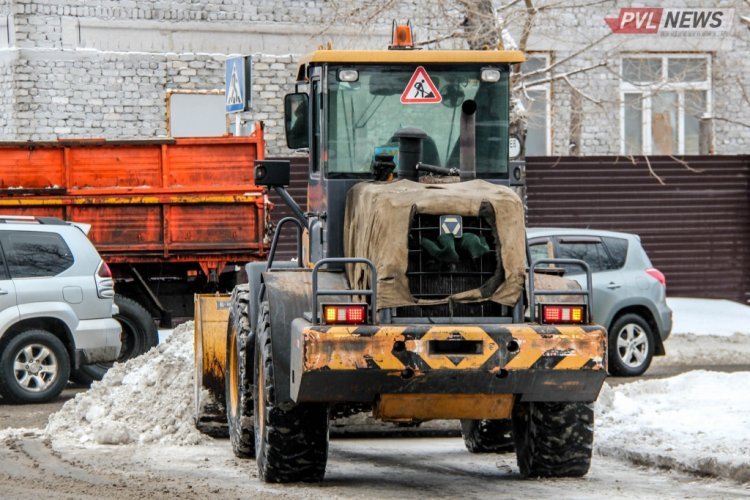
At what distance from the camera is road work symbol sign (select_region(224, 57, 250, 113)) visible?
17.5 m

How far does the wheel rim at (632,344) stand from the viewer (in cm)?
1669

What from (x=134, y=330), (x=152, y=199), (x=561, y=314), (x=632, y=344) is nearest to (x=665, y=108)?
(x=632, y=344)

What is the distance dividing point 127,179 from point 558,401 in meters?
10.4

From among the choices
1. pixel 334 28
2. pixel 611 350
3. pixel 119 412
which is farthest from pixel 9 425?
pixel 334 28

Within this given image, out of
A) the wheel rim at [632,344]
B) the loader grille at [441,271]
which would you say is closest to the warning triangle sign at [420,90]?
the loader grille at [441,271]

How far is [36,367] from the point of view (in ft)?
47.2

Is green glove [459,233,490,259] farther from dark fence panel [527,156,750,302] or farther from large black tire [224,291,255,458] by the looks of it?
dark fence panel [527,156,750,302]

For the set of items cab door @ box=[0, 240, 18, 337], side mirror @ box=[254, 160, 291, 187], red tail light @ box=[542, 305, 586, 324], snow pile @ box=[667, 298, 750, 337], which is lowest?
snow pile @ box=[667, 298, 750, 337]

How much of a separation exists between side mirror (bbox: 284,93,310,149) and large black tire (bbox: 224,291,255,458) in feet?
3.61

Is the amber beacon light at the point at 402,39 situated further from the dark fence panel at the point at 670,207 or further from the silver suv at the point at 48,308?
the dark fence panel at the point at 670,207

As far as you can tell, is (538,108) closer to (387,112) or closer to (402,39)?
(402,39)

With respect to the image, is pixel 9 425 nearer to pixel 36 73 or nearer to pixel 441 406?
pixel 441 406

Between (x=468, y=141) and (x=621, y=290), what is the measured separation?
8.04 m

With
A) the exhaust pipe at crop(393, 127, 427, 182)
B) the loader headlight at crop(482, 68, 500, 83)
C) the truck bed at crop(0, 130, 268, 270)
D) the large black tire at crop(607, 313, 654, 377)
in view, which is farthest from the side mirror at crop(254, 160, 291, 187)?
the truck bed at crop(0, 130, 268, 270)
